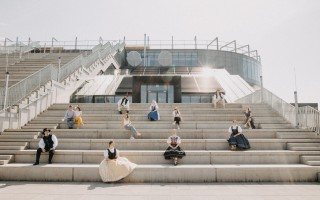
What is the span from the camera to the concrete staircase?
7648 mm

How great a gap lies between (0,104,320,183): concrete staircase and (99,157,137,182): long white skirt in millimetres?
300

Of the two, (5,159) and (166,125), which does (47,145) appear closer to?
(5,159)

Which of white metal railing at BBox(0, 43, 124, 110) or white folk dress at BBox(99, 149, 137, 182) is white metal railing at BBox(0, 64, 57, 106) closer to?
white metal railing at BBox(0, 43, 124, 110)

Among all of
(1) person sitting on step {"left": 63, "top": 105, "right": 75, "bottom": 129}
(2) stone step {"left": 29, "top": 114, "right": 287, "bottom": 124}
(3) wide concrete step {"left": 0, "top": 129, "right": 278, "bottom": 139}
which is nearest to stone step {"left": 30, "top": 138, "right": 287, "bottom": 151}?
(3) wide concrete step {"left": 0, "top": 129, "right": 278, "bottom": 139}

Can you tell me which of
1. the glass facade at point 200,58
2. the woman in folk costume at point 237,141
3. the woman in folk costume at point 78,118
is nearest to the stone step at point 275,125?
the woman in folk costume at point 237,141

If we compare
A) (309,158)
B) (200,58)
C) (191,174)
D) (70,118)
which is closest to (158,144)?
(191,174)

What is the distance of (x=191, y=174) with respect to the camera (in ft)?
25.1

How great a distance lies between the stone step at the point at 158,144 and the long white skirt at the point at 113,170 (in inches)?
78.6

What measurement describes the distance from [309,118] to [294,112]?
0.77 metres

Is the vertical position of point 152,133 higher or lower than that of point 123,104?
lower

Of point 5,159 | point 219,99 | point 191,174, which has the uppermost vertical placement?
point 219,99

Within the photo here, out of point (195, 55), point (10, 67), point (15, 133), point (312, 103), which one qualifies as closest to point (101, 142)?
point (15, 133)
